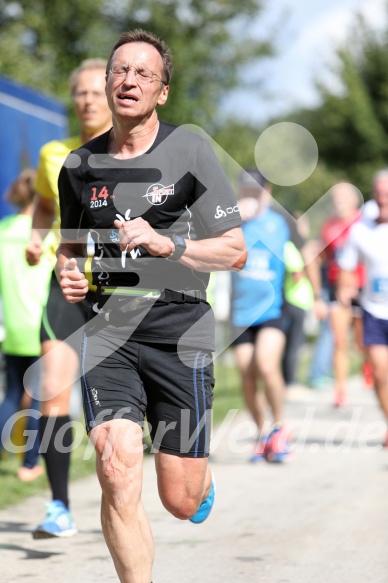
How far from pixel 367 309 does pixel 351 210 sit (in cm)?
464

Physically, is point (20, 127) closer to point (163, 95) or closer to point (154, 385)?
point (163, 95)

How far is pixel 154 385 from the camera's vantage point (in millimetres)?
4242

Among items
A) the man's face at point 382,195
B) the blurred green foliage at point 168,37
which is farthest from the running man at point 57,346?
the blurred green foliage at point 168,37

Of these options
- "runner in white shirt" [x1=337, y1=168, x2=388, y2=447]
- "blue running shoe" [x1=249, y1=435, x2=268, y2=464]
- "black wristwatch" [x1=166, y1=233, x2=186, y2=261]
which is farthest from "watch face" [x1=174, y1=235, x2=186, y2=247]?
"runner in white shirt" [x1=337, y1=168, x2=388, y2=447]

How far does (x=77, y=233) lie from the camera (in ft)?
14.7

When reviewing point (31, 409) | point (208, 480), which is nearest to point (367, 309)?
point (31, 409)

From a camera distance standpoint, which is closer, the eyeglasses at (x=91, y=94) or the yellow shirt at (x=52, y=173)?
the yellow shirt at (x=52, y=173)

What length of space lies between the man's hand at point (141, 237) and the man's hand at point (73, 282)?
0.29 metres

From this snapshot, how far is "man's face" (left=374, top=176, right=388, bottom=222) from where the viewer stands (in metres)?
8.91

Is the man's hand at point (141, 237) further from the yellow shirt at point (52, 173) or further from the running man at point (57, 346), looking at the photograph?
the yellow shirt at point (52, 173)

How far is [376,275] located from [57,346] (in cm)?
406

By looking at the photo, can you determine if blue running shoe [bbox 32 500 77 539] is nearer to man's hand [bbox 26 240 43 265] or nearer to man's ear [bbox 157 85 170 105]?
man's hand [bbox 26 240 43 265]

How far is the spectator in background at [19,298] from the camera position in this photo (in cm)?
798

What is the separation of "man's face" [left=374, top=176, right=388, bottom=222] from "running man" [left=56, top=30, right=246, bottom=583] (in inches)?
190
